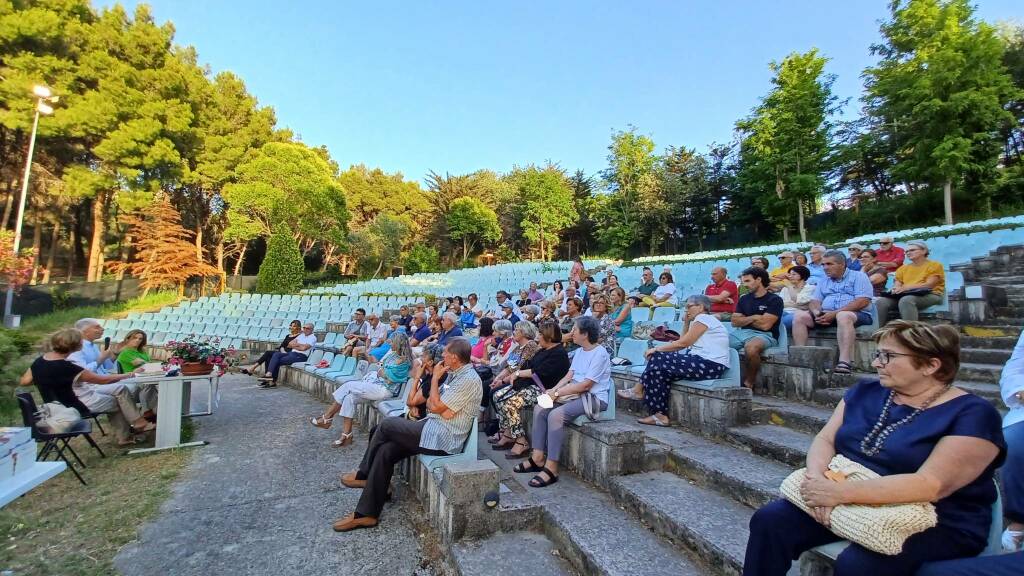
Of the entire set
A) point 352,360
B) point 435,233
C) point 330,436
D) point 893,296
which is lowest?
point 330,436

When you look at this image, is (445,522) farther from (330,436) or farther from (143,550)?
→ (330,436)

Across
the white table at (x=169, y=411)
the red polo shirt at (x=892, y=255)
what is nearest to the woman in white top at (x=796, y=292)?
the red polo shirt at (x=892, y=255)

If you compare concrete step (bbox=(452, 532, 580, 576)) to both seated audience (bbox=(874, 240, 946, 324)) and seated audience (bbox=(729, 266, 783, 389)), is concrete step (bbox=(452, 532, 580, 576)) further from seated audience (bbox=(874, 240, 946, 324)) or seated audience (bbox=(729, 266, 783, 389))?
seated audience (bbox=(874, 240, 946, 324))

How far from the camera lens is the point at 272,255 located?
19625 millimetres

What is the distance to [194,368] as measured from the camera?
5215 millimetres

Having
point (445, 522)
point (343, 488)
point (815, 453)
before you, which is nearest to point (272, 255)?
point (343, 488)

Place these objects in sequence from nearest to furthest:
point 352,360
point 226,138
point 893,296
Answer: point 893,296 → point 352,360 → point 226,138

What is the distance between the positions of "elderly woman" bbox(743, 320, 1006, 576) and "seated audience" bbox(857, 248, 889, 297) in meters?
3.45

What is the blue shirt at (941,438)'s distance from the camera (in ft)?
4.75

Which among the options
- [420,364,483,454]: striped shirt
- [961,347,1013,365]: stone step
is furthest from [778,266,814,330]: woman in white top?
[420,364,483,454]: striped shirt

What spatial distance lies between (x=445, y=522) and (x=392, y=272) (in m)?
29.7

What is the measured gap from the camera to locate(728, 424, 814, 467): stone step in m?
2.59

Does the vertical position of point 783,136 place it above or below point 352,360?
above

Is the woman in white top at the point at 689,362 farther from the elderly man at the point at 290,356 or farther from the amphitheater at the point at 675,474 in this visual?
the elderly man at the point at 290,356
